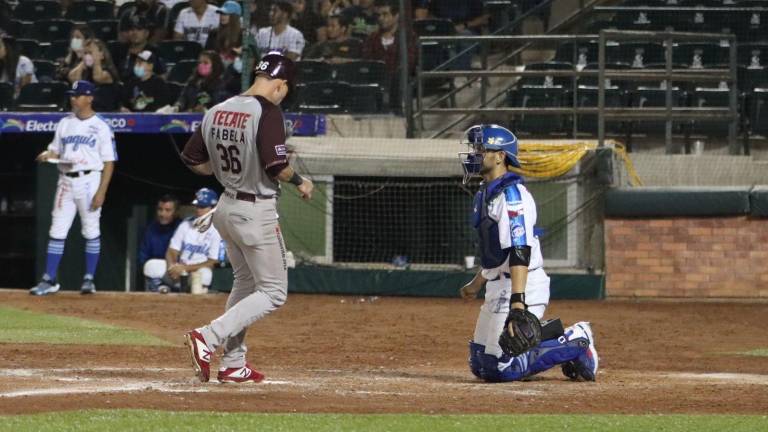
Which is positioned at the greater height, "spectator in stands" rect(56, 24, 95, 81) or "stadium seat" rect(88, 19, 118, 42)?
"stadium seat" rect(88, 19, 118, 42)

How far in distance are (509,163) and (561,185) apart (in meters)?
7.31

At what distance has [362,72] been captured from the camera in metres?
15.2

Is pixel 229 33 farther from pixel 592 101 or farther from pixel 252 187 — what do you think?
pixel 252 187

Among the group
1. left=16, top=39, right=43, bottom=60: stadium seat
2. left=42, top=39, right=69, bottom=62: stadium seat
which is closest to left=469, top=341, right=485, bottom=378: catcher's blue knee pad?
left=42, top=39, right=69, bottom=62: stadium seat

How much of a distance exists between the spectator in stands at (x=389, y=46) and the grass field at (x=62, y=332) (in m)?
5.11

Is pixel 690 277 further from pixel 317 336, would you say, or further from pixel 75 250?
pixel 75 250

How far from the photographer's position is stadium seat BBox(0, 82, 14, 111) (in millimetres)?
15891

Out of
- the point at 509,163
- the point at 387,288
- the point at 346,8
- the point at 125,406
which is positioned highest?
the point at 346,8

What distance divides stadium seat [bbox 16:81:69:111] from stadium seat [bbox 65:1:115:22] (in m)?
2.16

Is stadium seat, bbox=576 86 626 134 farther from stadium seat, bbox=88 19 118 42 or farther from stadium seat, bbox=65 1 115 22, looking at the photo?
stadium seat, bbox=65 1 115 22

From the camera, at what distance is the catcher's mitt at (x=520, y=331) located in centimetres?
687

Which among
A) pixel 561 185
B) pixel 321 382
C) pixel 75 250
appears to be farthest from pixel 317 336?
pixel 75 250

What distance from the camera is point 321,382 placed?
7305 millimetres

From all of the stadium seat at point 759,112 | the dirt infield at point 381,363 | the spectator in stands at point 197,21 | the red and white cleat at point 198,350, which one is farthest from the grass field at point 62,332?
the stadium seat at point 759,112
